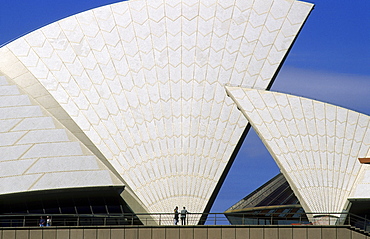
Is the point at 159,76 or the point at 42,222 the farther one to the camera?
the point at 159,76

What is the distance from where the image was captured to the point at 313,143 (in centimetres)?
3488

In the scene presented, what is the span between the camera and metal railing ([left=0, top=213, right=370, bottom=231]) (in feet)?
102

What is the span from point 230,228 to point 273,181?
18371 mm

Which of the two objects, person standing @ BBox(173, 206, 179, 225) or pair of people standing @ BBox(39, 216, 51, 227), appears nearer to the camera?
person standing @ BBox(173, 206, 179, 225)

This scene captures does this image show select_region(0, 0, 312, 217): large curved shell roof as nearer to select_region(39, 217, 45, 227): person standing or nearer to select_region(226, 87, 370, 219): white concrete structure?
select_region(226, 87, 370, 219): white concrete structure

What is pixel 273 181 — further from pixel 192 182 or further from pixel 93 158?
pixel 93 158

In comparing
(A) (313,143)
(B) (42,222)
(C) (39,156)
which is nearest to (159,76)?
(C) (39,156)

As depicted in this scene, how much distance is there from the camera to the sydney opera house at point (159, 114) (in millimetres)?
33438

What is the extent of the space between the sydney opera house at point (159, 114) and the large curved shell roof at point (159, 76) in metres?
0.06

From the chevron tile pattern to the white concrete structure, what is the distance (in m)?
7.14

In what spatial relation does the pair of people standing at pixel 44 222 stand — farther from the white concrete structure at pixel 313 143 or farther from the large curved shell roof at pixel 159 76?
the white concrete structure at pixel 313 143

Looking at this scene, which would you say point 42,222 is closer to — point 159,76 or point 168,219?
point 168,219

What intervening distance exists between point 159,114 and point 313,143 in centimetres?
753

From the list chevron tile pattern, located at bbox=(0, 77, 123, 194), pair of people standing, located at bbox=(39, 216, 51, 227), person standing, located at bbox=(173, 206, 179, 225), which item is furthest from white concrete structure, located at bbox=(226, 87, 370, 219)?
pair of people standing, located at bbox=(39, 216, 51, 227)
